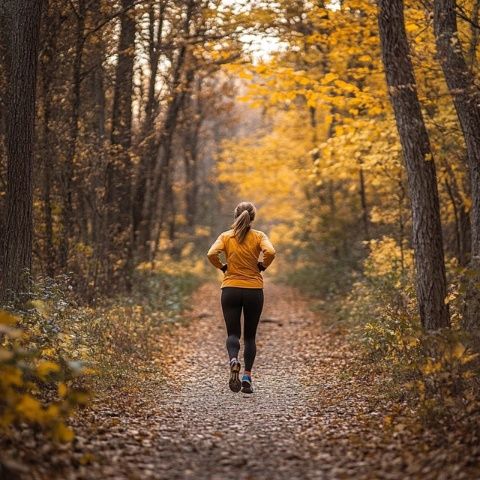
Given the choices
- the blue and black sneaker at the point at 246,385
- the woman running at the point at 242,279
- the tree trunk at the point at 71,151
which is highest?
the tree trunk at the point at 71,151

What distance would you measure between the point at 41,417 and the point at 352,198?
1578 cm

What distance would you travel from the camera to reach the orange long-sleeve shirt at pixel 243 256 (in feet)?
26.2

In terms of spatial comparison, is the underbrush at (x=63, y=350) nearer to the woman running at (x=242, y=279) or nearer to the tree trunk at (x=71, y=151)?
the tree trunk at (x=71, y=151)

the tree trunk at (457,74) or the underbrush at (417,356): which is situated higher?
the tree trunk at (457,74)

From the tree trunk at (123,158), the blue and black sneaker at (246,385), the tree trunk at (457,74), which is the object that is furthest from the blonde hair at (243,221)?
the tree trunk at (123,158)

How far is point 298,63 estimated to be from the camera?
17.7 metres

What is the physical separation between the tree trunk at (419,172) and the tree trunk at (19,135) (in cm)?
454

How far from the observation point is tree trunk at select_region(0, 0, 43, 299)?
820 centimetres

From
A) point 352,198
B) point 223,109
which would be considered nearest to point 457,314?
point 352,198

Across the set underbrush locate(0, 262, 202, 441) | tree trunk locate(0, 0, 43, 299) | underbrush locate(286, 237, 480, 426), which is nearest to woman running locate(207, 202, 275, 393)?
underbrush locate(0, 262, 202, 441)

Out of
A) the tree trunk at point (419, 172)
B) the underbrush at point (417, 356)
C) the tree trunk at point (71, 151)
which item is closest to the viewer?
the underbrush at point (417, 356)

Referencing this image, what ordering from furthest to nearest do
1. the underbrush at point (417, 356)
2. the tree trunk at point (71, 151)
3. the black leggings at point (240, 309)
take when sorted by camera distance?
the tree trunk at point (71, 151) → the black leggings at point (240, 309) → the underbrush at point (417, 356)

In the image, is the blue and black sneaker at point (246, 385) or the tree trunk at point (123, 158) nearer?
the blue and black sneaker at point (246, 385)

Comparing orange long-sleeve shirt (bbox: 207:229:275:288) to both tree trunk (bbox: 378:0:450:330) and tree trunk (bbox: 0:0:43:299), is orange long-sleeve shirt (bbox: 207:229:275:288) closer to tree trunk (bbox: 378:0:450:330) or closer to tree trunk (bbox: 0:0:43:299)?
tree trunk (bbox: 378:0:450:330)
